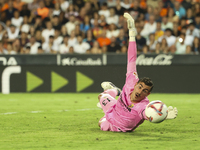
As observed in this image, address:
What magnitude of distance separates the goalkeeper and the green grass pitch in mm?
202

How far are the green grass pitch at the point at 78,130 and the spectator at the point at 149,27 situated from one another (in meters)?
6.21

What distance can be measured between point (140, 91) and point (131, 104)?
1.10 feet

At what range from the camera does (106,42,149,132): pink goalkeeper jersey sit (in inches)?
287

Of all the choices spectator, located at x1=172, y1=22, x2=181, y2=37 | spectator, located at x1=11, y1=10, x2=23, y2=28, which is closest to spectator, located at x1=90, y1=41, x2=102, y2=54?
spectator, located at x1=172, y1=22, x2=181, y2=37

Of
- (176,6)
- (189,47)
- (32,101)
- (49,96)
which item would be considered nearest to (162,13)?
(176,6)

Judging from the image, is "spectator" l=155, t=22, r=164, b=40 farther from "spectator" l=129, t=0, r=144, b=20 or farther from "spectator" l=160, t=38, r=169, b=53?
"spectator" l=129, t=0, r=144, b=20

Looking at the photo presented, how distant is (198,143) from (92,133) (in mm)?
1838

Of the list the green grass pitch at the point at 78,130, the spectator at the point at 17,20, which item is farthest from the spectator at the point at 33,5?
the green grass pitch at the point at 78,130

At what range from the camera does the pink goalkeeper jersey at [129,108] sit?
7.29 metres

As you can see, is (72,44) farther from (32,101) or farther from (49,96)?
(32,101)

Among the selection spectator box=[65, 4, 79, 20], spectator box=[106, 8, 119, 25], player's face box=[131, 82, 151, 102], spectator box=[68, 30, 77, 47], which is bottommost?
spectator box=[68, 30, 77, 47]

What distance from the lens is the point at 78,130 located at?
25.7ft

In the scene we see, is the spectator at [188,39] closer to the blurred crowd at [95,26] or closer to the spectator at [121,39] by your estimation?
the blurred crowd at [95,26]

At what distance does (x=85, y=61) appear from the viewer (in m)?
16.4
